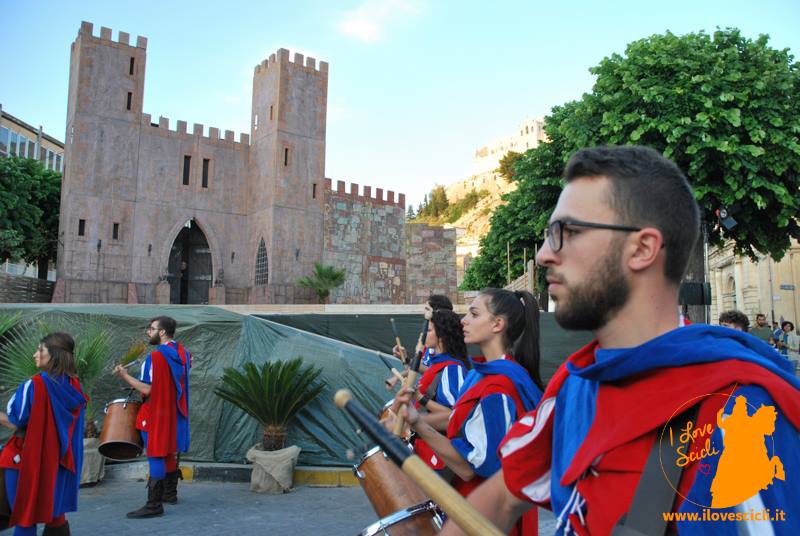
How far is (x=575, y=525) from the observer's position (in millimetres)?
1318

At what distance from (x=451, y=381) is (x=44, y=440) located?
11.4 ft

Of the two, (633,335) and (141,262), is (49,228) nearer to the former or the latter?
(141,262)

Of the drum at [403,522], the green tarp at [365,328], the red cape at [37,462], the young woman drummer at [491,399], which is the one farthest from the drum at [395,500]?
the green tarp at [365,328]

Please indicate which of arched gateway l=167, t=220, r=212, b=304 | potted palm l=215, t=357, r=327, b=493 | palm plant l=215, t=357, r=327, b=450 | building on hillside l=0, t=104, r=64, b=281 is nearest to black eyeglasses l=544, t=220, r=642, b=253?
potted palm l=215, t=357, r=327, b=493

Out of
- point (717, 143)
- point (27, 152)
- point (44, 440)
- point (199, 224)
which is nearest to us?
point (44, 440)

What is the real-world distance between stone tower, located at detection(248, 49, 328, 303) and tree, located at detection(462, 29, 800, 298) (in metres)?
17.7

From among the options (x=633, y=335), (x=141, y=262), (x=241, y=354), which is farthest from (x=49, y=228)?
(x=633, y=335)

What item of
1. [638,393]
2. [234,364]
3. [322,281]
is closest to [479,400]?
[638,393]

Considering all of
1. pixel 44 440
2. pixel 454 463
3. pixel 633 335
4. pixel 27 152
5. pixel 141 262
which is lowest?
pixel 44 440

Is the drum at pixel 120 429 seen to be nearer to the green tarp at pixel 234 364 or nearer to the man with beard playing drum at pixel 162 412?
the man with beard playing drum at pixel 162 412

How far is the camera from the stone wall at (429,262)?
114ft

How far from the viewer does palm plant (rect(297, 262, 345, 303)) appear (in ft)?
93.7

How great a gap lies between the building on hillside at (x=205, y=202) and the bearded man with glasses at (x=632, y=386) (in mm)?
27472

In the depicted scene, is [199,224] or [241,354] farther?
[199,224]
